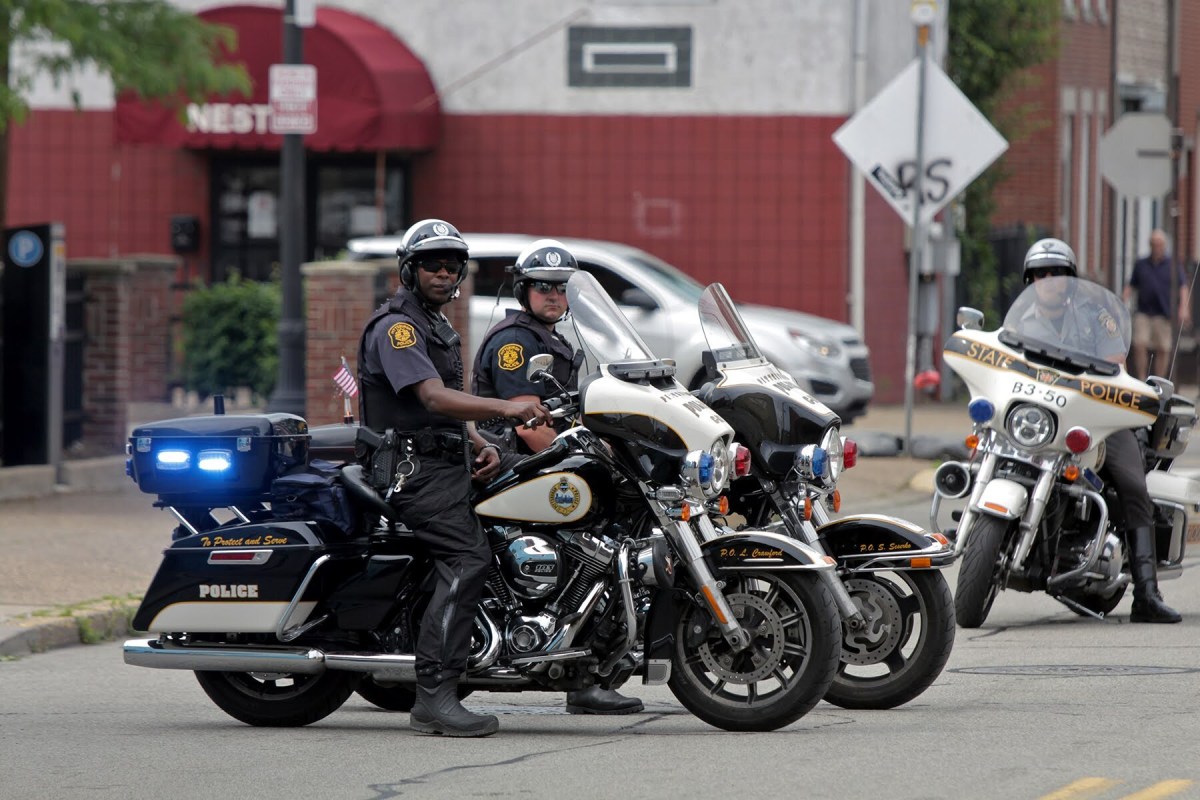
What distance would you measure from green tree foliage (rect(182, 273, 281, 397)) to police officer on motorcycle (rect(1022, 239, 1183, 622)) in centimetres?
1154

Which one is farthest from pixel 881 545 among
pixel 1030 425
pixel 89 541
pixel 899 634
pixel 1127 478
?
pixel 89 541

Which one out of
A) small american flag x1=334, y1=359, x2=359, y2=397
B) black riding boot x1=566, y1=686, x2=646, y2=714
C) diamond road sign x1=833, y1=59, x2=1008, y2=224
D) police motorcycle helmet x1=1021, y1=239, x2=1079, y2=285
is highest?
diamond road sign x1=833, y1=59, x2=1008, y2=224

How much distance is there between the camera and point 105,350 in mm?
17297

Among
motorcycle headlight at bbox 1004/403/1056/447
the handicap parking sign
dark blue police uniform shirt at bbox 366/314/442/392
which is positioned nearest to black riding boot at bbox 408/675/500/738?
dark blue police uniform shirt at bbox 366/314/442/392

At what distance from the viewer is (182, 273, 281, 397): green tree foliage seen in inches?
830

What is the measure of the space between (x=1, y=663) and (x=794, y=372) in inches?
462

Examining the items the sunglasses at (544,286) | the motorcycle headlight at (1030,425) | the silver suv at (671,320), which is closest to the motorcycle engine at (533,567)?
the sunglasses at (544,286)

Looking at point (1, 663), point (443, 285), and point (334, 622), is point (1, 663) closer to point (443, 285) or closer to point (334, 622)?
point (334, 622)

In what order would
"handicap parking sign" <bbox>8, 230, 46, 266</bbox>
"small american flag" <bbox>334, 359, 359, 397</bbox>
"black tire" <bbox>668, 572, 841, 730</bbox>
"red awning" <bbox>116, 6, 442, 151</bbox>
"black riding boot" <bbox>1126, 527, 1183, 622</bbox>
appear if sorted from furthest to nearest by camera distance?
"red awning" <bbox>116, 6, 442, 151</bbox> < "handicap parking sign" <bbox>8, 230, 46, 266</bbox> < "black riding boot" <bbox>1126, 527, 1183, 622</bbox> < "small american flag" <bbox>334, 359, 359, 397</bbox> < "black tire" <bbox>668, 572, 841, 730</bbox>

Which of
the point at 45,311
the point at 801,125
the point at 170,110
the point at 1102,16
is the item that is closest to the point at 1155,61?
the point at 1102,16

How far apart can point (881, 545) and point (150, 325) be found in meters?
11.5

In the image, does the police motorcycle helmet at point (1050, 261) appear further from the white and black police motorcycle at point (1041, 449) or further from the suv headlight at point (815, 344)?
the suv headlight at point (815, 344)

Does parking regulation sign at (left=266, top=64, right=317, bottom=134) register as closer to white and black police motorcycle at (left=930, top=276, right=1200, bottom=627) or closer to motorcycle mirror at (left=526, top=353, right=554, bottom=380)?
white and black police motorcycle at (left=930, top=276, right=1200, bottom=627)

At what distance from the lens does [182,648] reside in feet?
26.4
